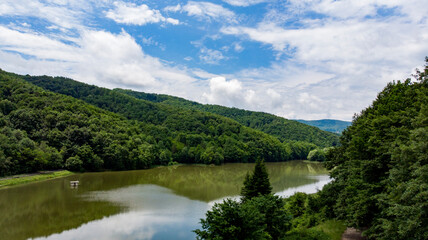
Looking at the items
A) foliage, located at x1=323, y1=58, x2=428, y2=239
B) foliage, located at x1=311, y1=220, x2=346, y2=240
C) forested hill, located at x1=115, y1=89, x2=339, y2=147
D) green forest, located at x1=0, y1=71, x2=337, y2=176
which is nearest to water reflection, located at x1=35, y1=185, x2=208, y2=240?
foliage, located at x1=311, y1=220, x2=346, y2=240

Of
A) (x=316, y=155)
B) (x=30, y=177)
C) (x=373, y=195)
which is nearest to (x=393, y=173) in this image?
(x=373, y=195)

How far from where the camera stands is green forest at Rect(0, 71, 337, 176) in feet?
164

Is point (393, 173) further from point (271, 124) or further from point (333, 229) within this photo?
point (271, 124)

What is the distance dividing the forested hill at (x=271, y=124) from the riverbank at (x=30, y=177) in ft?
309

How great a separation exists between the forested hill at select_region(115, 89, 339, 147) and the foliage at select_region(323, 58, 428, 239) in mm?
108965

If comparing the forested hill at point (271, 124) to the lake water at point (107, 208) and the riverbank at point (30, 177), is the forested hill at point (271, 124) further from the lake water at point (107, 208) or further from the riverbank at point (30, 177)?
the riverbank at point (30, 177)

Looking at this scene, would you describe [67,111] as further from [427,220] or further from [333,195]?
[427,220]

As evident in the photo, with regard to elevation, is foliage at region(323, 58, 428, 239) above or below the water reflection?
above

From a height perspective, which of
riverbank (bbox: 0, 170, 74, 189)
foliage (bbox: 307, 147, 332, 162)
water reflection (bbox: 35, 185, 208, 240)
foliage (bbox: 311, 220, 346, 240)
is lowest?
water reflection (bbox: 35, 185, 208, 240)

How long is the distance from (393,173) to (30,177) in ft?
153

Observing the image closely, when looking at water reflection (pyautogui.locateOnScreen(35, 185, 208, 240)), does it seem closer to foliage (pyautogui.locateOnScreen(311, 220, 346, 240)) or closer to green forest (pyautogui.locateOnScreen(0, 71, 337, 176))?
foliage (pyautogui.locateOnScreen(311, 220, 346, 240))

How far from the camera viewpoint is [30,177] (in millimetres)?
42219

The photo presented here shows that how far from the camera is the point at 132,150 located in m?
64.1

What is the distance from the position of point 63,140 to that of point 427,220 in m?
60.2
